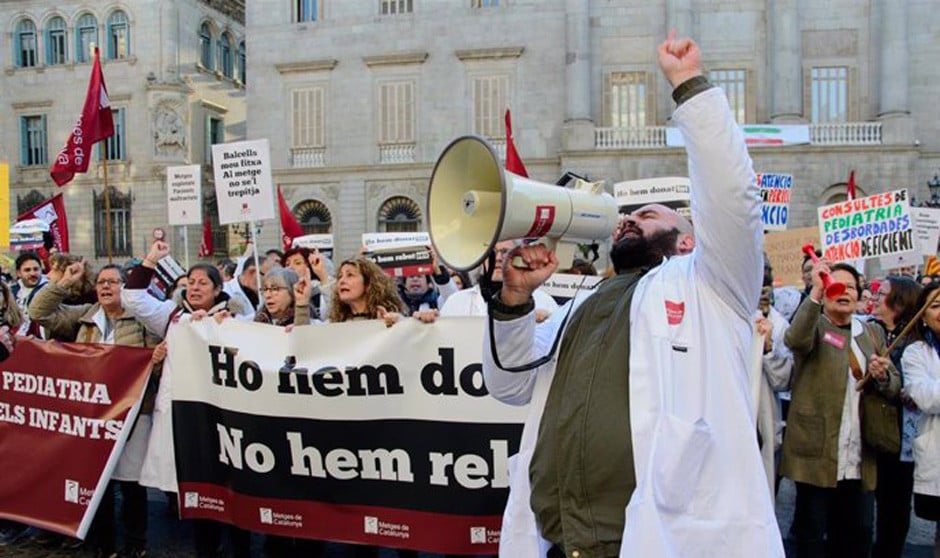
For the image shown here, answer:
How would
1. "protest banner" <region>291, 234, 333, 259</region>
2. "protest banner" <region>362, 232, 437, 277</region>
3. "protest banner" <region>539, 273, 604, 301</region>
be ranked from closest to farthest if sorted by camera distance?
1. "protest banner" <region>539, 273, 604, 301</region>
2. "protest banner" <region>362, 232, 437, 277</region>
3. "protest banner" <region>291, 234, 333, 259</region>

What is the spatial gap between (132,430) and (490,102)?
23806mm

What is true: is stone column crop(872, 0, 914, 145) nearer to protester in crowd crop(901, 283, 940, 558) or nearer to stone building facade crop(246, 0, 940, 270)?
stone building facade crop(246, 0, 940, 270)

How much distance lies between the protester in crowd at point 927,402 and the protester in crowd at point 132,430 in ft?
15.1

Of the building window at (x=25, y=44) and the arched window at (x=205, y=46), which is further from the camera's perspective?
the arched window at (x=205, y=46)

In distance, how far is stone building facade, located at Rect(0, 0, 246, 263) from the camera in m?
33.3

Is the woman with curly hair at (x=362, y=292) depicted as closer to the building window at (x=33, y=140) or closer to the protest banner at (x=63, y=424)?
the protest banner at (x=63, y=424)

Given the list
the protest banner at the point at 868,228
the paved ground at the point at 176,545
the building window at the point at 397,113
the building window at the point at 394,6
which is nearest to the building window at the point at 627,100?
the building window at the point at 397,113

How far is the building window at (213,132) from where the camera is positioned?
116ft

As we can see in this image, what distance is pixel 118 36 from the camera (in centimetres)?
3400

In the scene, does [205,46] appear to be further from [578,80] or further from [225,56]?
[578,80]

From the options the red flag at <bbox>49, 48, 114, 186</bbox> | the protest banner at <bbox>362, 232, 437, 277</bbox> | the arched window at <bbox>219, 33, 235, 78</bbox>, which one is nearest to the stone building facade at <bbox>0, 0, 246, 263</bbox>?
the arched window at <bbox>219, 33, 235, 78</bbox>

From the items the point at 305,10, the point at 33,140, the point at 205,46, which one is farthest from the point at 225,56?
the point at 305,10

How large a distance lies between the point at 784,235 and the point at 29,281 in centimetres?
818

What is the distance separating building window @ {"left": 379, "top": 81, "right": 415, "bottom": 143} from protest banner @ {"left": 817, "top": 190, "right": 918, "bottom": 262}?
20.7 meters
